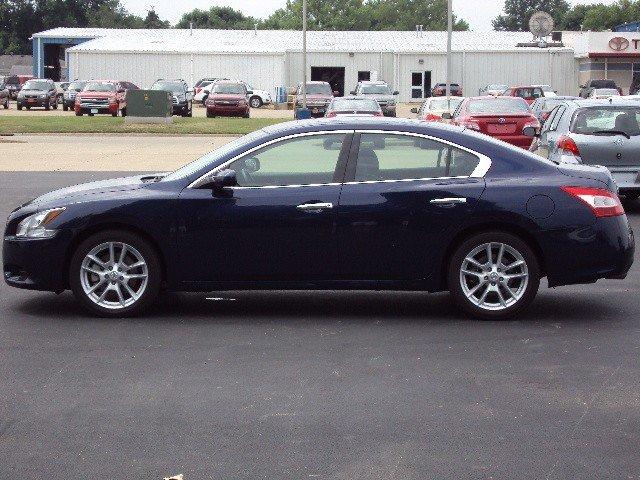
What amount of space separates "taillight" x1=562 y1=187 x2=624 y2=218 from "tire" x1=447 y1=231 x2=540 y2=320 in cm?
55

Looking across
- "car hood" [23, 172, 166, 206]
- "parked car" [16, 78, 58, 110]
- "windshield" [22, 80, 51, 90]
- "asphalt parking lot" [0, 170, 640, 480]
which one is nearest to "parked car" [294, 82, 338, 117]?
"parked car" [16, 78, 58, 110]

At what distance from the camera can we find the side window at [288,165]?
9148 millimetres

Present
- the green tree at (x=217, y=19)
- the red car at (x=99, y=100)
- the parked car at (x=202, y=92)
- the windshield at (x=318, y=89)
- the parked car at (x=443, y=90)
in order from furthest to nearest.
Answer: the green tree at (x=217, y=19)
the parked car at (x=202, y=92)
the parked car at (x=443, y=90)
the windshield at (x=318, y=89)
the red car at (x=99, y=100)

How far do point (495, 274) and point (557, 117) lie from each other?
30.0ft

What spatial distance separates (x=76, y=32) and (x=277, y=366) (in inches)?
3488

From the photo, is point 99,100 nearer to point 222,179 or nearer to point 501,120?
point 501,120

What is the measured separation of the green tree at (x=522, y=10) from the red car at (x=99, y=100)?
120 meters

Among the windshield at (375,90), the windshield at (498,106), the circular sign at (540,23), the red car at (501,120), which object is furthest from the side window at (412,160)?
the circular sign at (540,23)

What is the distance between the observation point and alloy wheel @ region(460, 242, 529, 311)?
9.04m

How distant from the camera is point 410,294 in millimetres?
10352

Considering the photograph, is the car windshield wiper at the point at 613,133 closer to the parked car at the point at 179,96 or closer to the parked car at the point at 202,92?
the parked car at the point at 179,96

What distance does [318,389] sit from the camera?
22.9 feet

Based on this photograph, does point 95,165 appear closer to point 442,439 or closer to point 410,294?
point 410,294

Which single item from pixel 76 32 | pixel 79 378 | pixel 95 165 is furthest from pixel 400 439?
pixel 76 32
